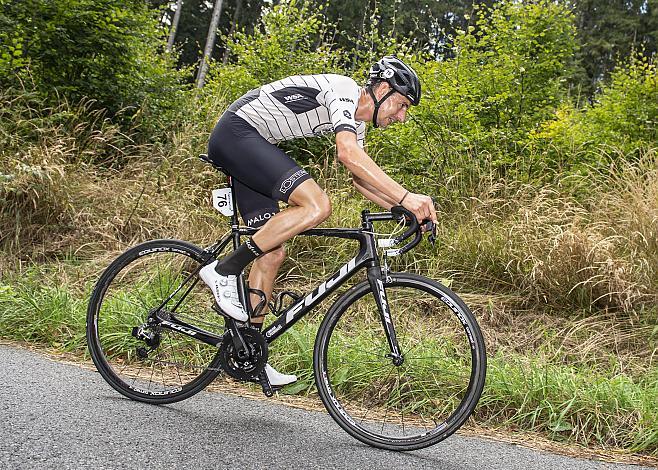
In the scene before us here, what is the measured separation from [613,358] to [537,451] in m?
1.74

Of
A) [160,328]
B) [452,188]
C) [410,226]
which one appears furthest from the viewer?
[452,188]

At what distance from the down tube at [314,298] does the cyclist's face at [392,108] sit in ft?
2.63

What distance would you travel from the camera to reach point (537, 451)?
3.65 m

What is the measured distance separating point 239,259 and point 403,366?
1.15 m

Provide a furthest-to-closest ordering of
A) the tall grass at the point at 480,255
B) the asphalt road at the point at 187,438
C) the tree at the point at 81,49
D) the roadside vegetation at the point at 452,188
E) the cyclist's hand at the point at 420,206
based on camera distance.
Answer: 1. the tree at the point at 81,49
2. the roadside vegetation at the point at 452,188
3. the tall grass at the point at 480,255
4. the cyclist's hand at the point at 420,206
5. the asphalt road at the point at 187,438

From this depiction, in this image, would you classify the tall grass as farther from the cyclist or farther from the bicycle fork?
the cyclist

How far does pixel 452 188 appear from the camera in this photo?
7.08 m

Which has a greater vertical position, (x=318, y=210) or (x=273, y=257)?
(x=318, y=210)

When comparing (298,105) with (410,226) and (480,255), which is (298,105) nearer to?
(410,226)

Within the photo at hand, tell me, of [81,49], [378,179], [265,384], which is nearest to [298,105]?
[378,179]

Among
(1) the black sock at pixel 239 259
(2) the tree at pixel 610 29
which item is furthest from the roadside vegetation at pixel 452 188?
(2) the tree at pixel 610 29

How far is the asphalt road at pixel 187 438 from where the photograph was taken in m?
2.97

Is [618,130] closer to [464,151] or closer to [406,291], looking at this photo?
[464,151]

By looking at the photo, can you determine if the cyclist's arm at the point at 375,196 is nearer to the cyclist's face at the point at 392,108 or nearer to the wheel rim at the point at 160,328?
the cyclist's face at the point at 392,108
